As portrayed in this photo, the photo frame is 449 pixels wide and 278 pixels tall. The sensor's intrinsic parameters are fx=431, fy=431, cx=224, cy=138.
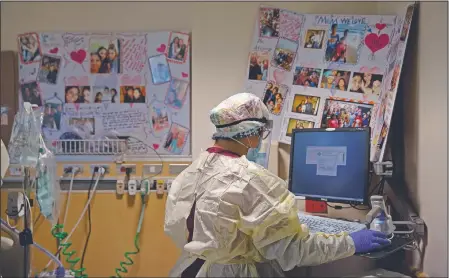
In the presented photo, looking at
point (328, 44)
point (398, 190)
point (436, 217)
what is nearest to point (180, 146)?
point (328, 44)

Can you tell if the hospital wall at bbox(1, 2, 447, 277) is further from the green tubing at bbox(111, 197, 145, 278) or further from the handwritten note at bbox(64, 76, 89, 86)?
the handwritten note at bbox(64, 76, 89, 86)

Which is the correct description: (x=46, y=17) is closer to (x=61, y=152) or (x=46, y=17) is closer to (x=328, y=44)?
(x=61, y=152)

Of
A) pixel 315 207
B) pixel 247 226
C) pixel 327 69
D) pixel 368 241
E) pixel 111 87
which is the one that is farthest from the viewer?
pixel 111 87

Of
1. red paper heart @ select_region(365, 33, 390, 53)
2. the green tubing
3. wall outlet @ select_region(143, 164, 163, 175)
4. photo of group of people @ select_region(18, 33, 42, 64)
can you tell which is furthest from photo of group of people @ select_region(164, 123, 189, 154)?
red paper heart @ select_region(365, 33, 390, 53)

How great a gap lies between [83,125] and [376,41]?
1964mm

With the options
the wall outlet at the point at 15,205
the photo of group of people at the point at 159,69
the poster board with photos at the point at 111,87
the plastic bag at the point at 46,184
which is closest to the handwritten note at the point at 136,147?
the poster board with photos at the point at 111,87

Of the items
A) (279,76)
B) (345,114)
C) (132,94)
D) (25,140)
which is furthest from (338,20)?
(25,140)

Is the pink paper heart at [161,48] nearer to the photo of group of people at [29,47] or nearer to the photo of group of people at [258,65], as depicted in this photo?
the photo of group of people at [258,65]

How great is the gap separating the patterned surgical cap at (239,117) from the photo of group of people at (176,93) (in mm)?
1161

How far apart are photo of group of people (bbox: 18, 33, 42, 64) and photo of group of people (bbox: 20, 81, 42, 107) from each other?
170mm

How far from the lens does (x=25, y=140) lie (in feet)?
6.43

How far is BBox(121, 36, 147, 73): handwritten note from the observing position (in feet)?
9.56

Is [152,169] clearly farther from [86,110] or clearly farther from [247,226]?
[247,226]

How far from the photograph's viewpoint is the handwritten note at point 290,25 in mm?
2832
